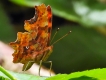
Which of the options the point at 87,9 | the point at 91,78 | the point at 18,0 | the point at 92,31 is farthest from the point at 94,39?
the point at 91,78

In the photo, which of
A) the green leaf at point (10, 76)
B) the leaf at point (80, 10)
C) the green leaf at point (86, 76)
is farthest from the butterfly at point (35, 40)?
the leaf at point (80, 10)

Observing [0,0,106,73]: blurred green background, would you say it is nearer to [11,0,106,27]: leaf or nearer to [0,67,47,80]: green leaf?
[11,0,106,27]: leaf

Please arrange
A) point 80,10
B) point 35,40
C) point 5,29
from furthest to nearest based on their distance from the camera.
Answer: point 5,29 < point 80,10 < point 35,40

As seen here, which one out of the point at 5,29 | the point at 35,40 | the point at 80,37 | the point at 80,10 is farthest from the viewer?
the point at 5,29

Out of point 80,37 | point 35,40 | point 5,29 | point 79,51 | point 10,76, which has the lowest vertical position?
point 10,76

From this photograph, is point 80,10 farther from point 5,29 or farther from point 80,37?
point 5,29

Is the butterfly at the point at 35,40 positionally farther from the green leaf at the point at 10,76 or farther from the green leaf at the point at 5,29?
the green leaf at the point at 5,29

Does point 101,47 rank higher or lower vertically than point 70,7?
lower

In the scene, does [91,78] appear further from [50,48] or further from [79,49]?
[79,49]

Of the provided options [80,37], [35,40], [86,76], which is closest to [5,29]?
[80,37]
